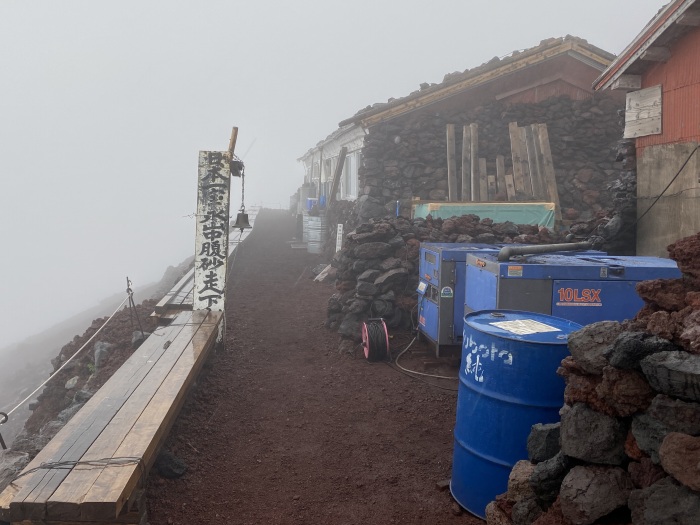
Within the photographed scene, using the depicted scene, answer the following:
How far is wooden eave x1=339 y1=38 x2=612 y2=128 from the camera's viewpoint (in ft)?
50.6

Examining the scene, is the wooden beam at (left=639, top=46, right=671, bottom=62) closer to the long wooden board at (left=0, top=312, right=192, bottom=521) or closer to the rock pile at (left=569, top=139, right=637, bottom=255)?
the rock pile at (left=569, top=139, right=637, bottom=255)

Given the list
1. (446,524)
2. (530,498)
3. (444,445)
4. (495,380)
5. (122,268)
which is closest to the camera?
(530,498)

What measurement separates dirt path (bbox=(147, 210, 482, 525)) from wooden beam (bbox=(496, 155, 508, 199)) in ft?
24.7

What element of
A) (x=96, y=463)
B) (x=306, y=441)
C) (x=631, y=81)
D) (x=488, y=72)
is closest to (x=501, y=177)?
(x=488, y=72)

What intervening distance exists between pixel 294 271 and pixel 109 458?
13.6 meters

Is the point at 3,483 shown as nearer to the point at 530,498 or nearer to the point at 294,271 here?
the point at 530,498

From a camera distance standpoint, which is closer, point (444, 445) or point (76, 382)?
point (444, 445)

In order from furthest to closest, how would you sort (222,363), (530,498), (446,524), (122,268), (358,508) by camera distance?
1. (122,268)
2. (222,363)
3. (358,508)
4. (446,524)
5. (530,498)

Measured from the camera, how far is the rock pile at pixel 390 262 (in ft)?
31.6

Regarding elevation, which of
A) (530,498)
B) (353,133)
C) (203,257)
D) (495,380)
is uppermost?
(353,133)

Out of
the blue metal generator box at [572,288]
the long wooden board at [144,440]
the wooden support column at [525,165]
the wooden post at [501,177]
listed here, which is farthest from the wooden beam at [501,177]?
the long wooden board at [144,440]

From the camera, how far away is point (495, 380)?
4.08 metres

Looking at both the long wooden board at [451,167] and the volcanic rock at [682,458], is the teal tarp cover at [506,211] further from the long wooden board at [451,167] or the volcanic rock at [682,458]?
the volcanic rock at [682,458]

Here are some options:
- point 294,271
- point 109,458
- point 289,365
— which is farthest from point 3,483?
point 294,271
